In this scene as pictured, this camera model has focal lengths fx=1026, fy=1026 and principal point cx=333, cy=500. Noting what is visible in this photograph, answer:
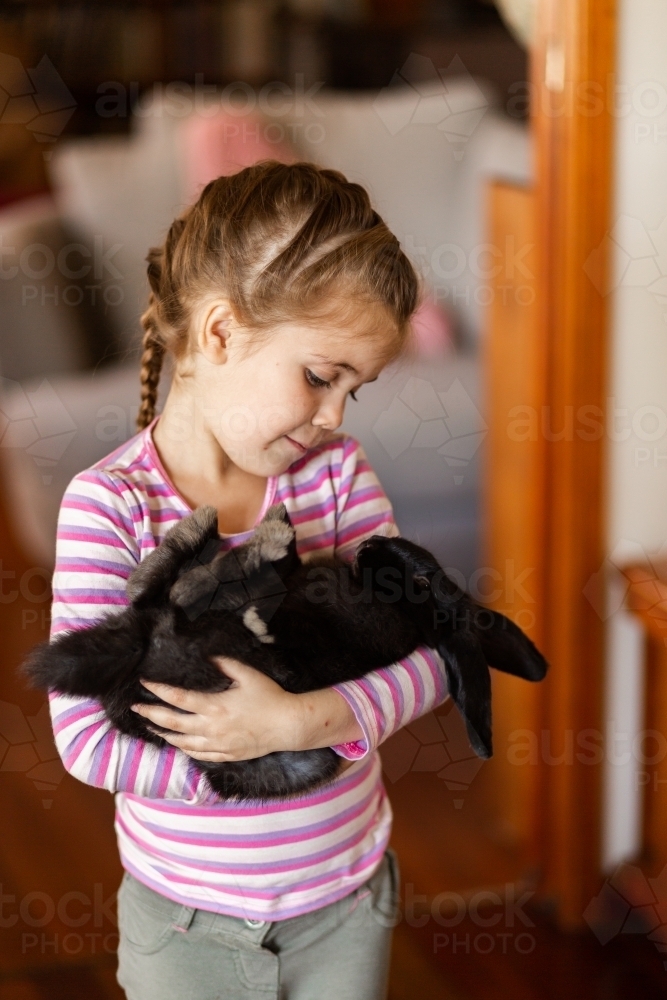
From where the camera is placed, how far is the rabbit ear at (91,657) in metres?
0.61

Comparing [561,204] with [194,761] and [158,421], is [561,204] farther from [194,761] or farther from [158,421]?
[194,761]

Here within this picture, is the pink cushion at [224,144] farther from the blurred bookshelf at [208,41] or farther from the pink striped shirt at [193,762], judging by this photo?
the pink striped shirt at [193,762]

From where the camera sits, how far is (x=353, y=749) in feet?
2.26

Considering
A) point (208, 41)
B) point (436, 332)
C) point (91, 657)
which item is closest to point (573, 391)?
point (436, 332)

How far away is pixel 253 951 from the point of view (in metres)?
0.73

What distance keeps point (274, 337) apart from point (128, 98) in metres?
2.98

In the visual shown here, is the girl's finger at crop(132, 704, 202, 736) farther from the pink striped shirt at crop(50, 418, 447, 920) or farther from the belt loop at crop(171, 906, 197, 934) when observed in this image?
the belt loop at crop(171, 906, 197, 934)

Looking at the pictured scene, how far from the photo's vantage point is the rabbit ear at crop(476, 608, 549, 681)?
2.38 feet

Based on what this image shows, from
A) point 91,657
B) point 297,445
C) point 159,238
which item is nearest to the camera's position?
point 91,657

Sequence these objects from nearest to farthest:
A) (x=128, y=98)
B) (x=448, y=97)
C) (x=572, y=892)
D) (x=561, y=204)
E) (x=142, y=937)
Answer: (x=142, y=937) < (x=561, y=204) < (x=572, y=892) < (x=448, y=97) < (x=128, y=98)

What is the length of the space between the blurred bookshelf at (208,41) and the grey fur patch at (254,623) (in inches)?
95.0

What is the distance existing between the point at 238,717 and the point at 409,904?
2.62ft

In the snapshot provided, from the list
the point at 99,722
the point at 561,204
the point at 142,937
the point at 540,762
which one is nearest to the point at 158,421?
the point at 99,722

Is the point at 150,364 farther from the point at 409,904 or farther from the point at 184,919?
the point at 409,904
